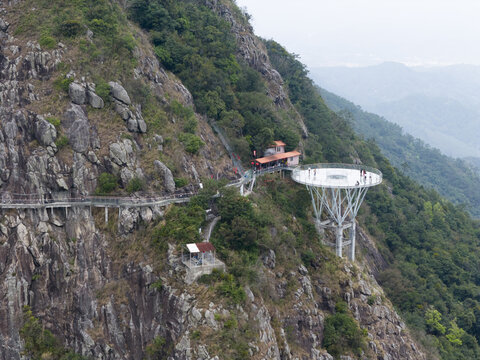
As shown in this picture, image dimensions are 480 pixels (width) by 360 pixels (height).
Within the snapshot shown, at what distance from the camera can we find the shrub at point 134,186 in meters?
41.9

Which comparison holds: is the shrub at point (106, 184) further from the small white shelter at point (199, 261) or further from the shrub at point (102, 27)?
the shrub at point (102, 27)

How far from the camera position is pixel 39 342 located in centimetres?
3838

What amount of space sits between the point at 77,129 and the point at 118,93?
5.31 metres

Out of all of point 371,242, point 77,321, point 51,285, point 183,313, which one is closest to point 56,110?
point 51,285

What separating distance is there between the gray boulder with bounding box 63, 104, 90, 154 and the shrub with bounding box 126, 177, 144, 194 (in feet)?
17.1

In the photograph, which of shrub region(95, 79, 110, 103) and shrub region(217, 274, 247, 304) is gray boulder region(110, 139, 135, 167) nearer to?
shrub region(95, 79, 110, 103)

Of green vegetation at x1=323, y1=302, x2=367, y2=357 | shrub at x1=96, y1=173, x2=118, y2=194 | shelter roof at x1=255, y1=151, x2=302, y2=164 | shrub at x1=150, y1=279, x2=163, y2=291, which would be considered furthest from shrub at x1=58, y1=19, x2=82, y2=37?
green vegetation at x1=323, y1=302, x2=367, y2=357

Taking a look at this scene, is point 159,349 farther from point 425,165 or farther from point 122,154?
point 425,165

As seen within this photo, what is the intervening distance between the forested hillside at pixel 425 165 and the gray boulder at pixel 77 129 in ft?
321

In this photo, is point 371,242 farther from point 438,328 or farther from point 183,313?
point 183,313

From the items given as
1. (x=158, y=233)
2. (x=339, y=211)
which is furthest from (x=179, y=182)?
(x=339, y=211)

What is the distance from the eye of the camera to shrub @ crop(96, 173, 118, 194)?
1650 inches

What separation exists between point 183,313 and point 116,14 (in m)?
34.8

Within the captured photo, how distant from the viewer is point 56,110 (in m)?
43.5
